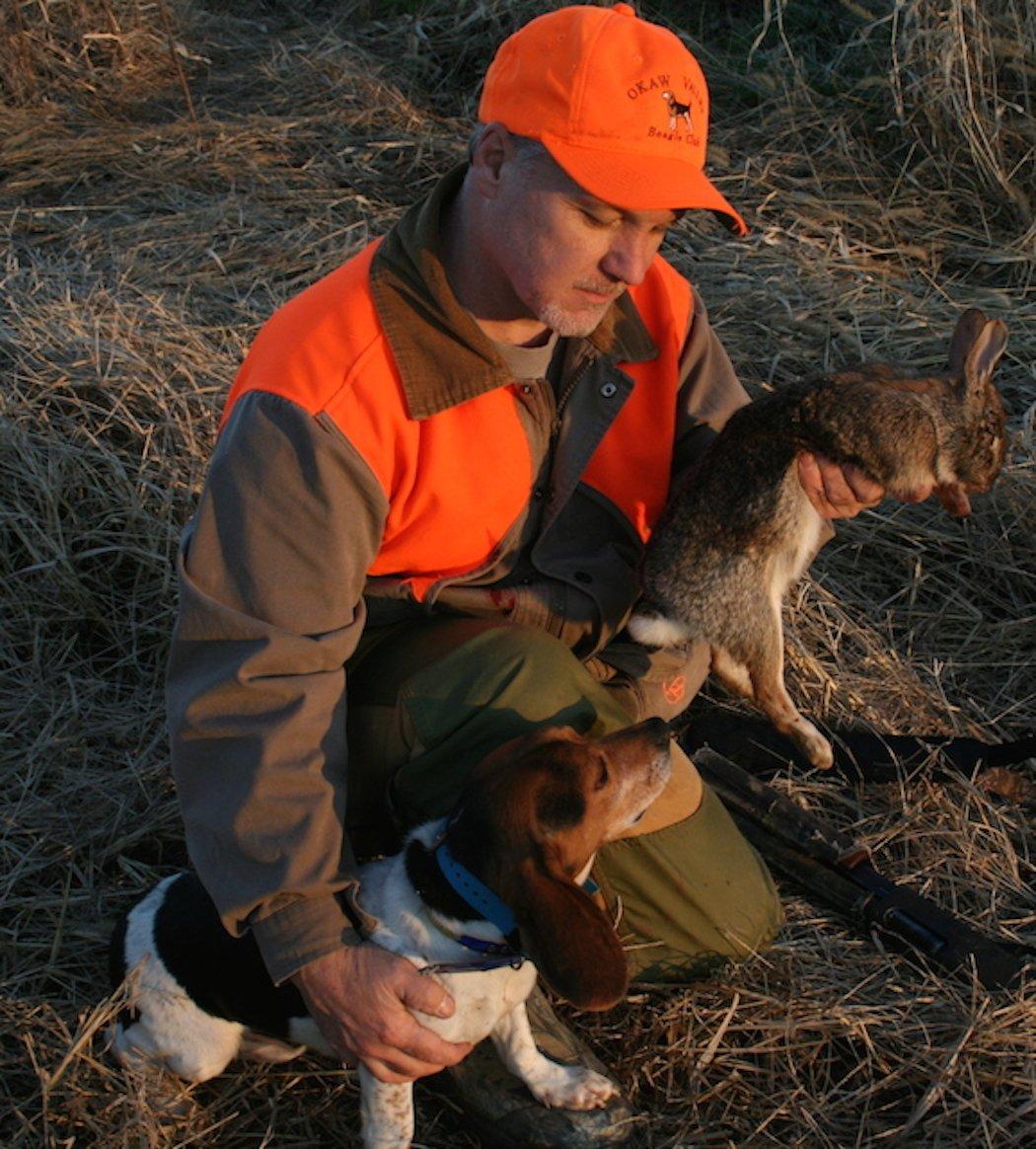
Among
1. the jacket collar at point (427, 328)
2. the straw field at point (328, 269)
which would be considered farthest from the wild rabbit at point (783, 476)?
the straw field at point (328, 269)

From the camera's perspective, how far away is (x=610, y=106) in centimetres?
276

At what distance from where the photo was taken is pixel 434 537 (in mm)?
3100

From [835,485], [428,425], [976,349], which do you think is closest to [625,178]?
[428,425]

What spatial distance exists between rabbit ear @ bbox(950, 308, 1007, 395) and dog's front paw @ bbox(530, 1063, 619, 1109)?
1.87 meters

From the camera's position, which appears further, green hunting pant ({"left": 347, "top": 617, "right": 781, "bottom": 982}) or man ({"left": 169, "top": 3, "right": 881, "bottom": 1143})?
green hunting pant ({"left": 347, "top": 617, "right": 781, "bottom": 982})

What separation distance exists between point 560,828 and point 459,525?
2.69ft

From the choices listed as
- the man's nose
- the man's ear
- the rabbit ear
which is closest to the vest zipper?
the man's nose

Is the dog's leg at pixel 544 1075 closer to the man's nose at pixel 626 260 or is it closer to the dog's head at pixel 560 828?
the dog's head at pixel 560 828

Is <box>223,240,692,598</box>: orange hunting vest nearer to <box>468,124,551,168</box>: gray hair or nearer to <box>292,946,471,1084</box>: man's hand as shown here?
<box>468,124,551,168</box>: gray hair

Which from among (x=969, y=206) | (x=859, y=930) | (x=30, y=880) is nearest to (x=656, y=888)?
(x=859, y=930)

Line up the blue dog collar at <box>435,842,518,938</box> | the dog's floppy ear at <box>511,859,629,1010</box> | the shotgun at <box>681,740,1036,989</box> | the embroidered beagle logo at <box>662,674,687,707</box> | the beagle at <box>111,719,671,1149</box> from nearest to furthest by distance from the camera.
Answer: the dog's floppy ear at <box>511,859,629,1010</box> < the beagle at <box>111,719,671,1149</box> < the blue dog collar at <box>435,842,518,938</box> < the shotgun at <box>681,740,1036,989</box> < the embroidered beagle logo at <box>662,674,687,707</box>

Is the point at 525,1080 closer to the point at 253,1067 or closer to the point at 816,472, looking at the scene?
the point at 253,1067

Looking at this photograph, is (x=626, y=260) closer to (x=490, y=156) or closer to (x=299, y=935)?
(x=490, y=156)

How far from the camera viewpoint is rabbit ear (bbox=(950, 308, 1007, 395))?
3316 millimetres
